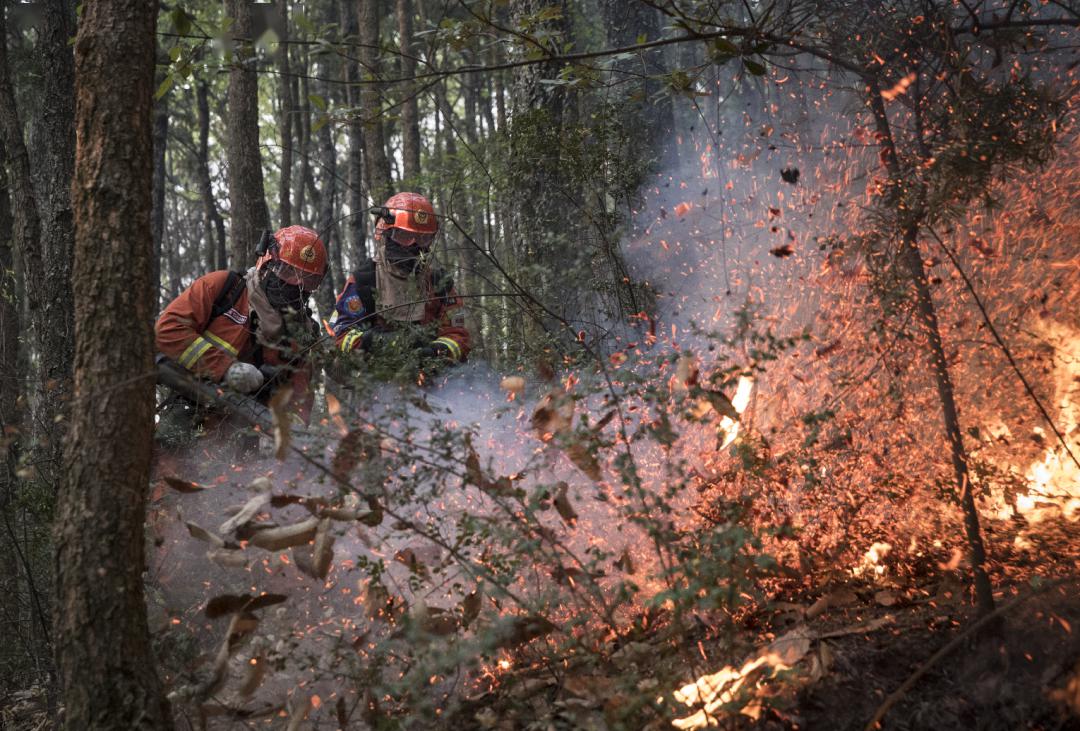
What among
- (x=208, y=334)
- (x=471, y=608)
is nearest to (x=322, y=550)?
(x=471, y=608)

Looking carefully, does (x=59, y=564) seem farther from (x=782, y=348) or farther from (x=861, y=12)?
(x=861, y=12)

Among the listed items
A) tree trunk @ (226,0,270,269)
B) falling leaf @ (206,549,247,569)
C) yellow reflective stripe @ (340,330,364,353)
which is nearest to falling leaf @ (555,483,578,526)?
falling leaf @ (206,549,247,569)

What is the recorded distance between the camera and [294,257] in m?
6.35

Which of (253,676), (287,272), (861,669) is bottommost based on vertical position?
(861,669)

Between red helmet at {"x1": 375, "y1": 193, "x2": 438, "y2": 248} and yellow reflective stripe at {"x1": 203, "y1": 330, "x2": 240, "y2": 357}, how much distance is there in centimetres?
151

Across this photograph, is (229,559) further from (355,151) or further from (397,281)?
(355,151)

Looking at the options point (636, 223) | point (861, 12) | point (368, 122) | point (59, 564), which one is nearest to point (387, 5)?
point (636, 223)

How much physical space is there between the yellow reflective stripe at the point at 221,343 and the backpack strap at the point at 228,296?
10 cm

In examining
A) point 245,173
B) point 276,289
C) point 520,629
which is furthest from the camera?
point 245,173

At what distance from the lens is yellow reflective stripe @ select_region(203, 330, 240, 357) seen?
6.14m

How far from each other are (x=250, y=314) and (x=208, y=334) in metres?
0.33

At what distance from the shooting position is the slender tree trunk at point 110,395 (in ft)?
10.3

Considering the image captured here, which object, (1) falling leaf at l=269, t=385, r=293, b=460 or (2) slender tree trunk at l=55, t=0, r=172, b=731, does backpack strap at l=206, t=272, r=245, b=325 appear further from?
(1) falling leaf at l=269, t=385, r=293, b=460

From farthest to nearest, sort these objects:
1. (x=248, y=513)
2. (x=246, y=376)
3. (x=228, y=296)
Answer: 1. (x=228, y=296)
2. (x=246, y=376)
3. (x=248, y=513)
